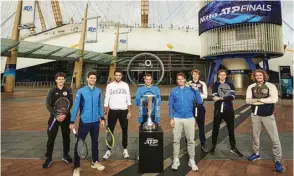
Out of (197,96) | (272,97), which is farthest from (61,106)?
(272,97)

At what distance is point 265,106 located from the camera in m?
4.26

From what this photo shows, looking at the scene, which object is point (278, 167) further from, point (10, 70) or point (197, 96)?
point (10, 70)

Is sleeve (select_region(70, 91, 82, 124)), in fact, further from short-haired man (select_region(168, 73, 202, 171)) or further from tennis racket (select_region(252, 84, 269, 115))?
tennis racket (select_region(252, 84, 269, 115))

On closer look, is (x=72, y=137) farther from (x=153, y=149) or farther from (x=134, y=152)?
(x=153, y=149)

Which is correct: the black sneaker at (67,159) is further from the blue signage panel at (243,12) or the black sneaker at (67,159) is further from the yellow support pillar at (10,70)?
the blue signage panel at (243,12)

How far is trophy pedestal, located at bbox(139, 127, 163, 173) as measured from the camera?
3801mm

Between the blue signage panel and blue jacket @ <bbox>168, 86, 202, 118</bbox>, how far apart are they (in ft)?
104

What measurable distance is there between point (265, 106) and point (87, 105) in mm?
3513

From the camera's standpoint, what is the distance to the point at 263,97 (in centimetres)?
428

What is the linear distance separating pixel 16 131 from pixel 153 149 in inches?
213

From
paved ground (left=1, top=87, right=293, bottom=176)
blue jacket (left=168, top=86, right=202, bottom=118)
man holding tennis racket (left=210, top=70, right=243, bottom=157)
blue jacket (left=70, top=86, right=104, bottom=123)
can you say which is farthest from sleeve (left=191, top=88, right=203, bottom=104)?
blue jacket (left=70, top=86, right=104, bottom=123)

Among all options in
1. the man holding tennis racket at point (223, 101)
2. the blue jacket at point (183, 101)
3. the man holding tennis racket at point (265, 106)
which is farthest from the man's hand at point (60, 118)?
the man holding tennis racket at point (265, 106)

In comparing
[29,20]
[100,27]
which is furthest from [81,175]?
[100,27]

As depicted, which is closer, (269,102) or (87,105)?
(87,105)
